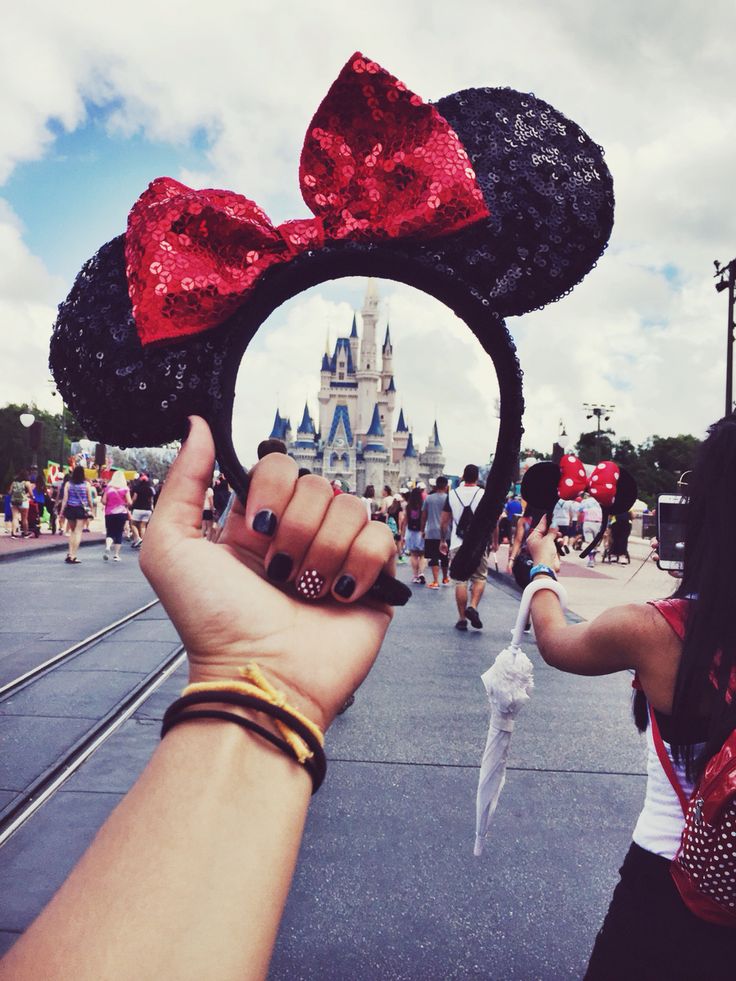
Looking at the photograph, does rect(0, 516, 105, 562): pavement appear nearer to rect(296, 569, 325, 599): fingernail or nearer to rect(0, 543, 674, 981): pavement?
rect(0, 543, 674, 981): pavement

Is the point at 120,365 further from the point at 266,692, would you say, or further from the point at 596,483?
the point at 596,483

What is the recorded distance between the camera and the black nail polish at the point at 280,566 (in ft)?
3.30

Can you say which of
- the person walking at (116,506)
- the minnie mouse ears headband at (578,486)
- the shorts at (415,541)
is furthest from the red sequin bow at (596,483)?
the person walking at (116,506)

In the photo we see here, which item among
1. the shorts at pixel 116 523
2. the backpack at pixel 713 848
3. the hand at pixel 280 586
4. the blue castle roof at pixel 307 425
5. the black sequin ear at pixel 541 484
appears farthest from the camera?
the blue castle roof at pixel 307 425

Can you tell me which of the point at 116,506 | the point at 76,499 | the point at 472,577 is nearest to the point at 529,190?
the point at 472,577

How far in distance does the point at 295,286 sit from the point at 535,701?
483 centimetres

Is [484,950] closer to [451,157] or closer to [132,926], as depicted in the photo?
[132,926]

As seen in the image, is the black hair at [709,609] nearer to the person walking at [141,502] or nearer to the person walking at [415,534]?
the person walking at [415,534]

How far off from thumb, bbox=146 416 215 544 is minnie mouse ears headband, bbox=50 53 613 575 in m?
0.09

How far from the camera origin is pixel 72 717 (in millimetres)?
4645

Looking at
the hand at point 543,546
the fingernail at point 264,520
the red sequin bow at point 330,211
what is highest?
the red sequin bow at point 330,211

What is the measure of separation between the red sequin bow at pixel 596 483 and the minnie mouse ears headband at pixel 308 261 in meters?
1.07

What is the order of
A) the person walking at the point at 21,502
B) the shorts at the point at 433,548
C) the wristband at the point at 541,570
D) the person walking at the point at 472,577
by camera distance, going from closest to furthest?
the wristband at the point at 541,570 < the person walking at the point at 472,577 < the shorts at the point at 433,548 < the person walking at the point at 21,502

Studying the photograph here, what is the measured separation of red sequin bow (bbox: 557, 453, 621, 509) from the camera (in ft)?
7.59
